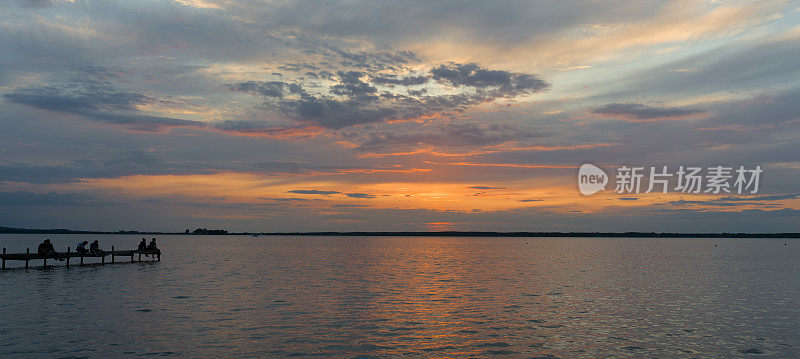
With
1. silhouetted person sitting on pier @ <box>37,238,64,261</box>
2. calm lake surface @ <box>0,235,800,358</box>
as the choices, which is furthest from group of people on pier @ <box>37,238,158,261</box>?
calm lake surface @ <box>0,235,800,358</box>

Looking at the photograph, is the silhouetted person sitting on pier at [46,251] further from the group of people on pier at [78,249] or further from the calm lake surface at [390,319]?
the calm lake surface at [390,319]

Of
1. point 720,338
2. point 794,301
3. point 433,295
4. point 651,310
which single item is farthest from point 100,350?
point 794,301

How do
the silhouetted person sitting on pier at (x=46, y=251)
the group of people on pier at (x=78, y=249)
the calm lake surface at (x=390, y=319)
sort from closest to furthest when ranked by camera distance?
1. the calm lake surface at (x=390, y=319)
2. the silhouetted person sitting on pier at (x=46, y=251)
3. the group of people on pier at (x=78, y=249)

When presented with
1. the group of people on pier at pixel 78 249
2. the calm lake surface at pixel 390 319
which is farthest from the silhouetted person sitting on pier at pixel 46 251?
the calm lake surface at pixel 390 319

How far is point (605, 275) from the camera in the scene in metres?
58.0

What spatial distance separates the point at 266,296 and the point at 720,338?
1096 inches

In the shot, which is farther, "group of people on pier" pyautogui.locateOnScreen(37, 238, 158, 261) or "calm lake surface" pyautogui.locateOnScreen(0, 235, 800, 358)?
"group of people on pier" pyautogui.locateOnScreen(37, 238, 158, 261)

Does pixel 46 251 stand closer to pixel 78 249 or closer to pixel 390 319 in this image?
pixel 78 249

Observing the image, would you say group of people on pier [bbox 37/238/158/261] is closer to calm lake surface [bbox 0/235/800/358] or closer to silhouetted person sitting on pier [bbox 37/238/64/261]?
silhouetted person sitting on pier [bbox 37/238/64/261]

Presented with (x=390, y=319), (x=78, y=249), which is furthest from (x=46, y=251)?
(x=390, y=319)

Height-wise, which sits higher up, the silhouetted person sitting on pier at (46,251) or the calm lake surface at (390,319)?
the silhouetted person sitting on pier at (46,251)

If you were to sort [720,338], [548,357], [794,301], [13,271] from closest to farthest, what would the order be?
[548,357] < [720,338] < [794,301] < [13,271]

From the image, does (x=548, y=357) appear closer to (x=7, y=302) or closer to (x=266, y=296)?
(x=266, y=296)

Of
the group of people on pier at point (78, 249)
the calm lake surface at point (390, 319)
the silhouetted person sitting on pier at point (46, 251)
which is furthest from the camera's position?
the group of people on pier at point (78, 249)
